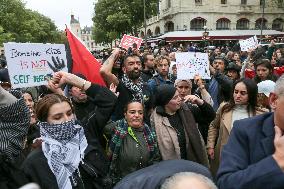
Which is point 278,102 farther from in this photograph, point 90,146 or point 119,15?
point 119,15

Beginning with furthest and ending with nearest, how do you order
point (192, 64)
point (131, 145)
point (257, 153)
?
1. point (192, 64)
2. point (131, 145)
3. point (257, 153)

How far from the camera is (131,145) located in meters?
3.48

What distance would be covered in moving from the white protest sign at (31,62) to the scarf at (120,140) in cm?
129

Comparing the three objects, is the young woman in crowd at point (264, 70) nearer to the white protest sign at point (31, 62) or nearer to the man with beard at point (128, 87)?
the man with beard at point (128, 87)

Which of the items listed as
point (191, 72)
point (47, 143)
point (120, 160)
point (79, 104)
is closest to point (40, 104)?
point (47, 143)

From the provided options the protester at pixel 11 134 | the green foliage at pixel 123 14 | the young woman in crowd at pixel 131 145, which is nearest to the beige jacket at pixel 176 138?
the young woman in crowd at pixel 131 145

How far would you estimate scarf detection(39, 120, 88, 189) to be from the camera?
8.32 feet

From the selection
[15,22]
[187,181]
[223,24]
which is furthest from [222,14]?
[187,181]

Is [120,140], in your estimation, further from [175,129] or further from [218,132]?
[218,132]

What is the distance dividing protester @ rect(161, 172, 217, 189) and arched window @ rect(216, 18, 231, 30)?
4996 centimetres

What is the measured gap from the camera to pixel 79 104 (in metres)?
4.35

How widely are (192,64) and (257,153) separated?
13.4ft

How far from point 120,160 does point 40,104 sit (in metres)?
1.04

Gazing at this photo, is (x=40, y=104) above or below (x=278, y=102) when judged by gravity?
below
